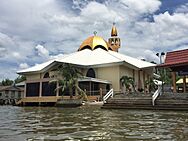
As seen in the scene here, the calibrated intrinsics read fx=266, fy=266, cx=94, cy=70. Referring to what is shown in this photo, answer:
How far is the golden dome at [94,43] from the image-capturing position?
41.3m

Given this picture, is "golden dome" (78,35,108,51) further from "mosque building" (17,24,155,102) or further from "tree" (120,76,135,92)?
"tree" (120,76,135,92)

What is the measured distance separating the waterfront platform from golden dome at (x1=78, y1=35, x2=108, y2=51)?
20.6m

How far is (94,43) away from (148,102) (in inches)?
930

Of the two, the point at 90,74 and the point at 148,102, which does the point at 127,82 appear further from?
the point at 148,102

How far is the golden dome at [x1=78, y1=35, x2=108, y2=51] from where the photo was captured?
41344 mm

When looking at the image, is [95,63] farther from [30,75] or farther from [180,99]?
[180,99]

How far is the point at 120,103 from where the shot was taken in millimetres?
20016

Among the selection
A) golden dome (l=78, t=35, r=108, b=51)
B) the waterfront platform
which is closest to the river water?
the waterfront platform

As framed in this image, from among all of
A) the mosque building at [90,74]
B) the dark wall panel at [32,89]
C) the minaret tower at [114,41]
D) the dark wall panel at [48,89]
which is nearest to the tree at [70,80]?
the mosque building at [90,74]

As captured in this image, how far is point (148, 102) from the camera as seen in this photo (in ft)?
62.4

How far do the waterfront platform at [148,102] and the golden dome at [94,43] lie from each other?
20.6m

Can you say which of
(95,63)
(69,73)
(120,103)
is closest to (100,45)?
(95,63)

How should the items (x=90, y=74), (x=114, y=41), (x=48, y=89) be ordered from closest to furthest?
(x=48, y=89) < (x=90, y=74) < (x=114, y=41)

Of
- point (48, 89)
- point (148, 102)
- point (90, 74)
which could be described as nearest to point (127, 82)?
point (90, 74)
